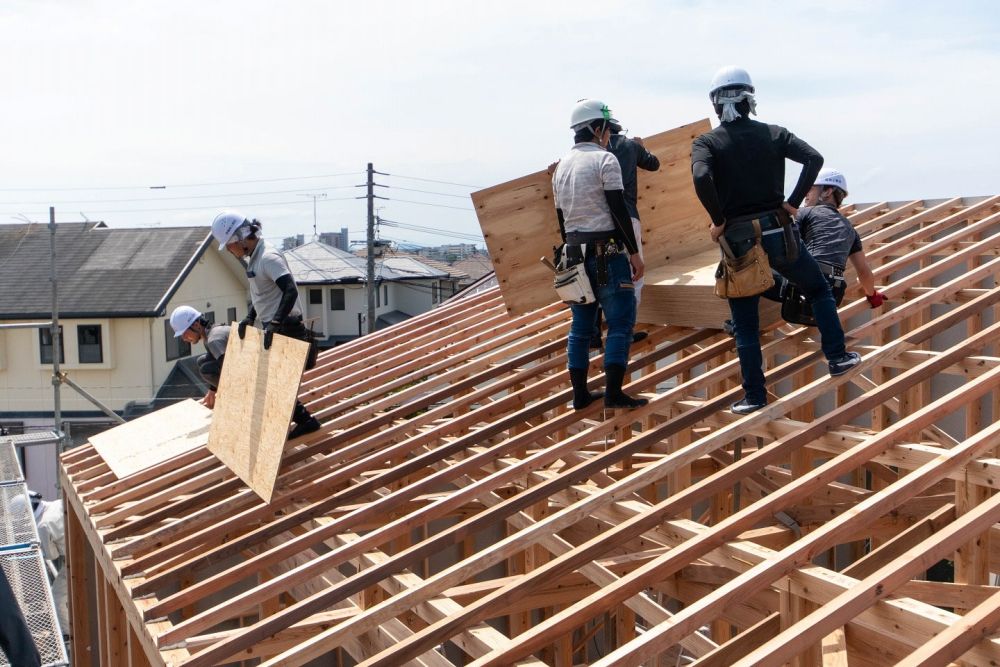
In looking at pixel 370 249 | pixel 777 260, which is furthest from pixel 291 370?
pixel 370 249

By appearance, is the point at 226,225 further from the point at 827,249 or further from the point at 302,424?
the point at 827,249

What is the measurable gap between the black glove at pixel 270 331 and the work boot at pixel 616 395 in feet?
7.06

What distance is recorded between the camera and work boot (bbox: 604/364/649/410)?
537 centimetres

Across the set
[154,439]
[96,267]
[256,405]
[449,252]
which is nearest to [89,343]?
[96,267]

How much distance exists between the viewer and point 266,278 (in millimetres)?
6289

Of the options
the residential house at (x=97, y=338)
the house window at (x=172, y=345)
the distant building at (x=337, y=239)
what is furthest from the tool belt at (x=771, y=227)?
the distant building at (x=337, y=239)

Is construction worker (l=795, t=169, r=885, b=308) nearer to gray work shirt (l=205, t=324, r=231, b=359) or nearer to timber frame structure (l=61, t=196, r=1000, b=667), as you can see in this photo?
timber frame structure (l=61, t=196, r=1000, b=667)

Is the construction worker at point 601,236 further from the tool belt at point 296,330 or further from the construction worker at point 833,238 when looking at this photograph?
the tool belt at point 296,330

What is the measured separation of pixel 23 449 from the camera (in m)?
16.3

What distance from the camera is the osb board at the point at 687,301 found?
6.13m

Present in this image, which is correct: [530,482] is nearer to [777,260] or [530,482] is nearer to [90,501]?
[777,260]

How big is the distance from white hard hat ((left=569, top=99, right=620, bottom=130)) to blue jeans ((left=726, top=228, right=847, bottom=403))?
990 millimetres

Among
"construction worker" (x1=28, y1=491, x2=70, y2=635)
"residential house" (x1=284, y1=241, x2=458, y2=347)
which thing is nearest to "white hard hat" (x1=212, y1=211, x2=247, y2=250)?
"construction worker" (x1=28, y1=491, x2=70, y2=635)

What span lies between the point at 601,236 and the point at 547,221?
153 centimetres
